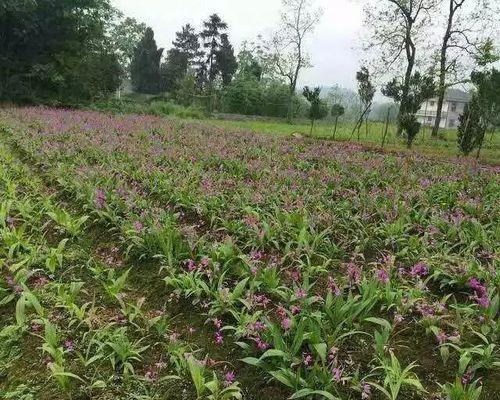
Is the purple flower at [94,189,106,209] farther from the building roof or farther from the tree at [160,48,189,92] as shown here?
the building roof

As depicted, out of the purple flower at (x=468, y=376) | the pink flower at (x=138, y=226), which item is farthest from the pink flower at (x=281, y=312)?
the pink flower at (x=138, y=226)

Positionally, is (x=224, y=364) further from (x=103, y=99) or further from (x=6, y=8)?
(x=103, y=99)

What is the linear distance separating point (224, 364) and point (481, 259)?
158 inches

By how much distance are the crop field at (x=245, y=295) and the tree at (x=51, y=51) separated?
1251 inches

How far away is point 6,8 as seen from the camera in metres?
33.8

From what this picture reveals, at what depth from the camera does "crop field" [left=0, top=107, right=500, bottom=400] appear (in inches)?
147

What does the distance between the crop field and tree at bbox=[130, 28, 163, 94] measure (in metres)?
64.2

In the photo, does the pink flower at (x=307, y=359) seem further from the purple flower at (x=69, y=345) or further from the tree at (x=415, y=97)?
the tree at (x=415, y=97)

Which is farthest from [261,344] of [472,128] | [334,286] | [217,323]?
[472,128]

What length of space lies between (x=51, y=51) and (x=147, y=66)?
32.1 metres

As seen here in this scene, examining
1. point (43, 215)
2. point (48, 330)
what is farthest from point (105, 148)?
point (48, 330)

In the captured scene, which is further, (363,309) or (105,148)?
(105,148)

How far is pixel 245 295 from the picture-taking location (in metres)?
4.94

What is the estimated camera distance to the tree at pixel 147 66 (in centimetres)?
7006
